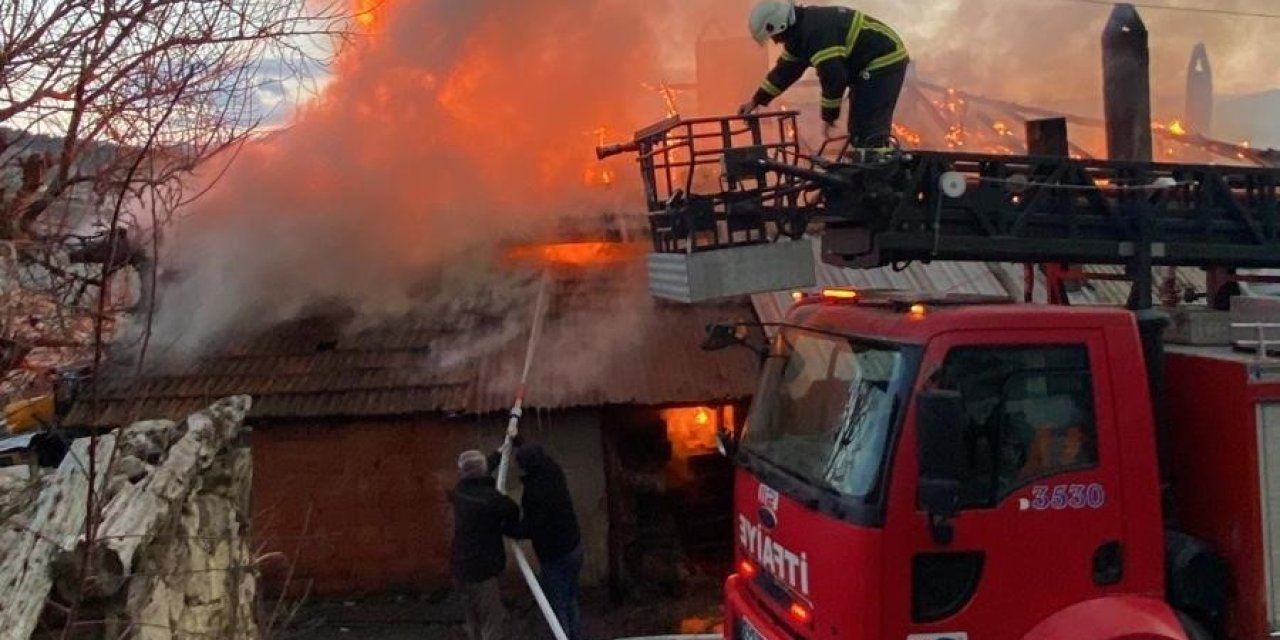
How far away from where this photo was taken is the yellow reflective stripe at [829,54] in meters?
5.34

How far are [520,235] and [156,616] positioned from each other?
7587 millimetres

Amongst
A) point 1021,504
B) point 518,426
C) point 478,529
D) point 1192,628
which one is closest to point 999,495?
point 1021,504

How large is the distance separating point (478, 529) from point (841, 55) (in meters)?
4.15

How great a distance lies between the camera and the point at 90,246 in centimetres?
599

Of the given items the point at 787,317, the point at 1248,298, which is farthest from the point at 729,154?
the point at 1248,298

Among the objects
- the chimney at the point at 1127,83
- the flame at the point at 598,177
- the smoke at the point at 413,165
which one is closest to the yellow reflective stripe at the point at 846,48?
the chimney at the point at 1127,83

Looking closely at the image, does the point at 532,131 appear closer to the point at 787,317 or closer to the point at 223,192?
the point at 223,192

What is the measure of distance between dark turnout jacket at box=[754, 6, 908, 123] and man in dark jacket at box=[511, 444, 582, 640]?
319 cm

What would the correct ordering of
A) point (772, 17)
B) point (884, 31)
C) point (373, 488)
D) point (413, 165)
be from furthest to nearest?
point (413, 165), point (373, 488), point (884, 31), point (772, 17)

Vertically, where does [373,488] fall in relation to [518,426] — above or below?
below

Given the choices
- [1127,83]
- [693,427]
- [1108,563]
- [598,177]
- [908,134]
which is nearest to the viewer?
[1108,563]

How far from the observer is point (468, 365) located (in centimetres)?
1002

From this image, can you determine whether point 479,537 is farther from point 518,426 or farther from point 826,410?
point 826,410

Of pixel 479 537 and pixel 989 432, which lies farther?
pixel 479 537
